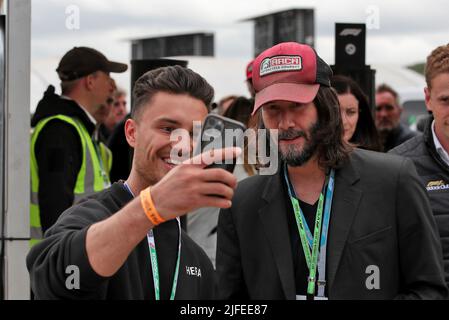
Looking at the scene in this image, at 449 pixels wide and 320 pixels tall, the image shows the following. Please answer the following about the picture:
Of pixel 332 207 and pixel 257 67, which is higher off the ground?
pixel 257 67

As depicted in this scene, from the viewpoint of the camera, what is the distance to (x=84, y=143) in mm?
4727

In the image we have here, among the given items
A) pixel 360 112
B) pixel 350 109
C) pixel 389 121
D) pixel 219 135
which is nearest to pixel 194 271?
pixel 219 135

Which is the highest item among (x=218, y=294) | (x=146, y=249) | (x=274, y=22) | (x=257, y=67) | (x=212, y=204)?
(x=274, y=22)

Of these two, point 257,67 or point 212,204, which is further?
point 257,67

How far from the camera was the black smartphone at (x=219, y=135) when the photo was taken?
1805 mm

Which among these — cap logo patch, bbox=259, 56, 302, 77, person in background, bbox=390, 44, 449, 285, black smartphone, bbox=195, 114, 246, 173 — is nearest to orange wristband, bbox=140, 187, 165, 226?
black smartphone, bbox=195, 114, 246, 173

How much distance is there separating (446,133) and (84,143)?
2.23 meters

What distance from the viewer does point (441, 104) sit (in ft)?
10.7

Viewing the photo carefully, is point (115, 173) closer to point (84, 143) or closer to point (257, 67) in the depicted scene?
point (84, 143)

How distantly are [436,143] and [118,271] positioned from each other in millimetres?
1718

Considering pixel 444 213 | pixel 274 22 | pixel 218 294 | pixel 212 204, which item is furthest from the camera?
pixel 274 22

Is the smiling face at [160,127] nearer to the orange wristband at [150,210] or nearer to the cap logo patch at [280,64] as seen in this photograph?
the cap logo patch at [280,64]

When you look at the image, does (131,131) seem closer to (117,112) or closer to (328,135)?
(328,135)
